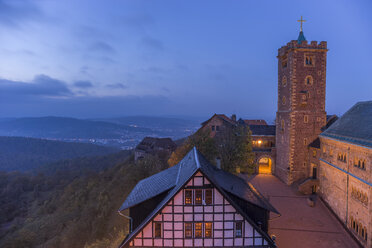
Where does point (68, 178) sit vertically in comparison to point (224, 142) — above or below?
below

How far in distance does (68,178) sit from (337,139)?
326ft

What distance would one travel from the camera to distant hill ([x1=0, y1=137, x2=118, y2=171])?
144 m

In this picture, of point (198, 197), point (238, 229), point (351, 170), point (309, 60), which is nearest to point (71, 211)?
point (198, 197)

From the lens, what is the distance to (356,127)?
21703mm

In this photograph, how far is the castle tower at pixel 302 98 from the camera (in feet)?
103

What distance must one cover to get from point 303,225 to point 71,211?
4655 cm

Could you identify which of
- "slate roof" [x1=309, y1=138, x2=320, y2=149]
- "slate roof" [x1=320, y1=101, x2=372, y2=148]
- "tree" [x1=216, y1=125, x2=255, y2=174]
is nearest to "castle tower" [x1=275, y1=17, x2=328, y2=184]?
"slate roof" [x1=309, y1=138, x2=320, y2=149]

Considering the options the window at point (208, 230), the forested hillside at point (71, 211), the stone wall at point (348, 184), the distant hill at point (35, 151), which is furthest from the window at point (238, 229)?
the distant hill at point (35, 151)

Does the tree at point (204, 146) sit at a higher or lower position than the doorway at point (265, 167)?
higher

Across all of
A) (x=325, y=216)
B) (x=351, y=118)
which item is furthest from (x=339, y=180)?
(x=351, y=118)

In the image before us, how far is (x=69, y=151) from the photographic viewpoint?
158m

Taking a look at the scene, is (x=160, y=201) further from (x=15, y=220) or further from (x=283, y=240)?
(x=15, y=220)

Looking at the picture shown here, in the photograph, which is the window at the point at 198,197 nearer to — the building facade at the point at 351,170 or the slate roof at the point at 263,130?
the building facade at the point at 351,170

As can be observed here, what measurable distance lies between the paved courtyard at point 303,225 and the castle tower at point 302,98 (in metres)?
5.43
